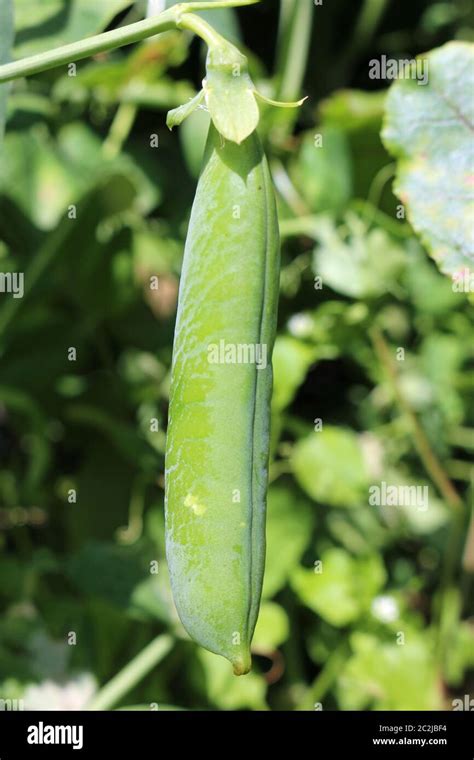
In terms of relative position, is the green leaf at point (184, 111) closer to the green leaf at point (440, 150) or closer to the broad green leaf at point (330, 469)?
the green leaf at point (440, 150)

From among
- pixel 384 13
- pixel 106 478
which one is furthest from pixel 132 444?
pixel 384 13

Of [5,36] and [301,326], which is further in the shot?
[301,326]

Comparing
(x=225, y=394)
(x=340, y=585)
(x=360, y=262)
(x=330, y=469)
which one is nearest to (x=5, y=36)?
(x=225, y=394)

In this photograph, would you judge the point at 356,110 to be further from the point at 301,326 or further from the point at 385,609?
the point at 385,609

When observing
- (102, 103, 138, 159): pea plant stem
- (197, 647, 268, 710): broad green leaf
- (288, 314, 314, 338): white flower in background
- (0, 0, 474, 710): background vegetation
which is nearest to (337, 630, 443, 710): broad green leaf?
(0, 0, 474, 710): background vegetation

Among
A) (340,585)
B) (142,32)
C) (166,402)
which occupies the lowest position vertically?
(340,585)

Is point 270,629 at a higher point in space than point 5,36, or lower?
lower
